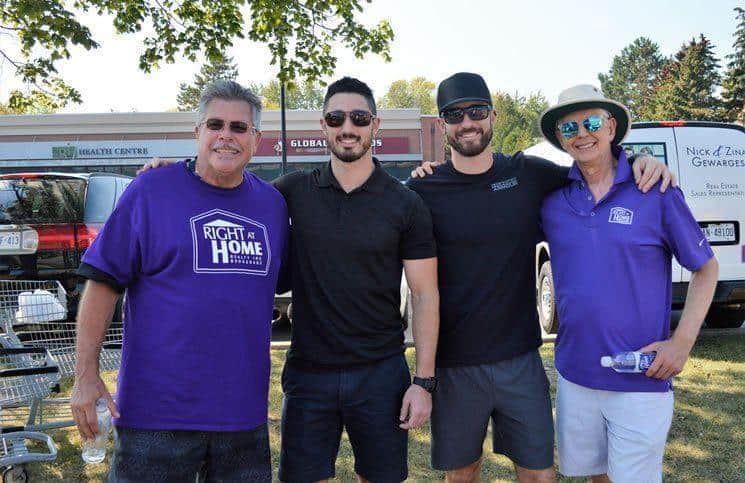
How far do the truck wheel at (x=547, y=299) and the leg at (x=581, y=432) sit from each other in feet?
14.2

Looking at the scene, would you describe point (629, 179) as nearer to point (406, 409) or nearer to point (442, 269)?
point (442, 269)

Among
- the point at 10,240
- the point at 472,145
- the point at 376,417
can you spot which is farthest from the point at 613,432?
the point at 10,240

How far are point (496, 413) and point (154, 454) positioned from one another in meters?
1.61

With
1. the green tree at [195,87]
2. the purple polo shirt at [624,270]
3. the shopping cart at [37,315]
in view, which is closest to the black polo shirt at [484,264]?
the purple polo shirt at [624,270]

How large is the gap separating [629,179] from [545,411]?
1.18m

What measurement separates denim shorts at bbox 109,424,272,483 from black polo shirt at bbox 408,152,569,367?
105 centimetres

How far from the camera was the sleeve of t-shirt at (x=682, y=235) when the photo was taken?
8.22 ft

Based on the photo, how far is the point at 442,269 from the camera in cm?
283

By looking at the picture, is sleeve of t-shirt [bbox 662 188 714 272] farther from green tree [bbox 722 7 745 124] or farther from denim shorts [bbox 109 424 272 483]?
green tree [bbox 722 7 745 124]

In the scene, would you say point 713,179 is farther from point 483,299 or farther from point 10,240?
point 10,240

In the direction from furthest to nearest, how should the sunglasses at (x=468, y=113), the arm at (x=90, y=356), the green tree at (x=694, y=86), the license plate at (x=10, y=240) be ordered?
1. the green tree at (x=694, y=86)
2. the license plate at (x=10, y=240)
3. the sunglasses at (x=468, y=113)
4. the arm at (x=90, y=356)

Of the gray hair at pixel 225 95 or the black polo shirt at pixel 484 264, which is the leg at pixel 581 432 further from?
the gray hair at pixel 225 95

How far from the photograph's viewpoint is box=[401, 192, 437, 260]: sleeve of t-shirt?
265 centimetres

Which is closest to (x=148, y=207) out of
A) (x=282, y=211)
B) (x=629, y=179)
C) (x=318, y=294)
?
(x=282, y=211)
